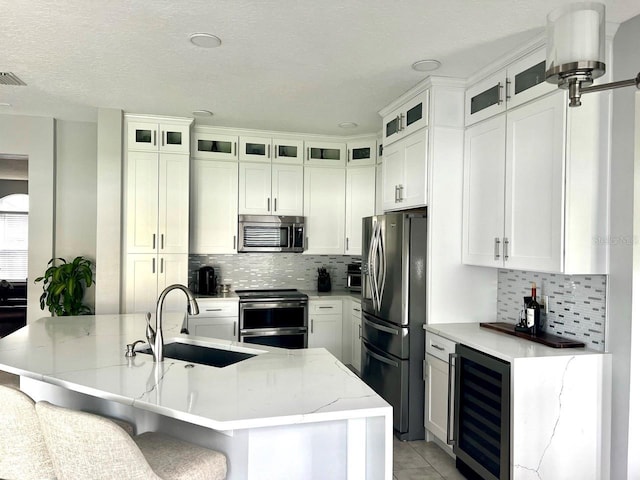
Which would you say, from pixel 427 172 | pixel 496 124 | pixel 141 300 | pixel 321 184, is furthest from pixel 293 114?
pixel 141 300

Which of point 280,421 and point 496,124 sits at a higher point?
point 496,124

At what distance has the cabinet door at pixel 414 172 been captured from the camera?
3.54m

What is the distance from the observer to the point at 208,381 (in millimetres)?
1950

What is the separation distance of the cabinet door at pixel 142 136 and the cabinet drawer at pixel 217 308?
1629 millimetres

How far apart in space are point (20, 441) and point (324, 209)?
4.00 meters

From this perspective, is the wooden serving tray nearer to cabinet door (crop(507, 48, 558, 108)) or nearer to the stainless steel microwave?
cabinet door (crop(507, 48, 558, 108))

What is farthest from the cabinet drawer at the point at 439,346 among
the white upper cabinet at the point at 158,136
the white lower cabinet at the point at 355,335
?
the white upper cabinet at the point at 158,136

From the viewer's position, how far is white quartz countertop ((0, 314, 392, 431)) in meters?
1.63

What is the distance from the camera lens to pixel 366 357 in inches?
162

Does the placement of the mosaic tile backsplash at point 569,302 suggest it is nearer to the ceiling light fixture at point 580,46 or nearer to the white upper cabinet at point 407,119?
the white upper cabinet at point 407,119

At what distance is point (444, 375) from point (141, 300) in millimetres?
2957

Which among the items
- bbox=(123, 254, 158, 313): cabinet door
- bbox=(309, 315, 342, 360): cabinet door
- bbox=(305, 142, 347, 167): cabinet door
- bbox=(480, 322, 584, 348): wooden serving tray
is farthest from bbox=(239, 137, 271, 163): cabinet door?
bbox=(480, 322, 584, 348): wooden serving tray

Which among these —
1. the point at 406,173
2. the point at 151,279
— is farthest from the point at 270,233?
the point at 406,173

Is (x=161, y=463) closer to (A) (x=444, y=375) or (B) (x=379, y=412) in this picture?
(B) (x=379, y=412)
